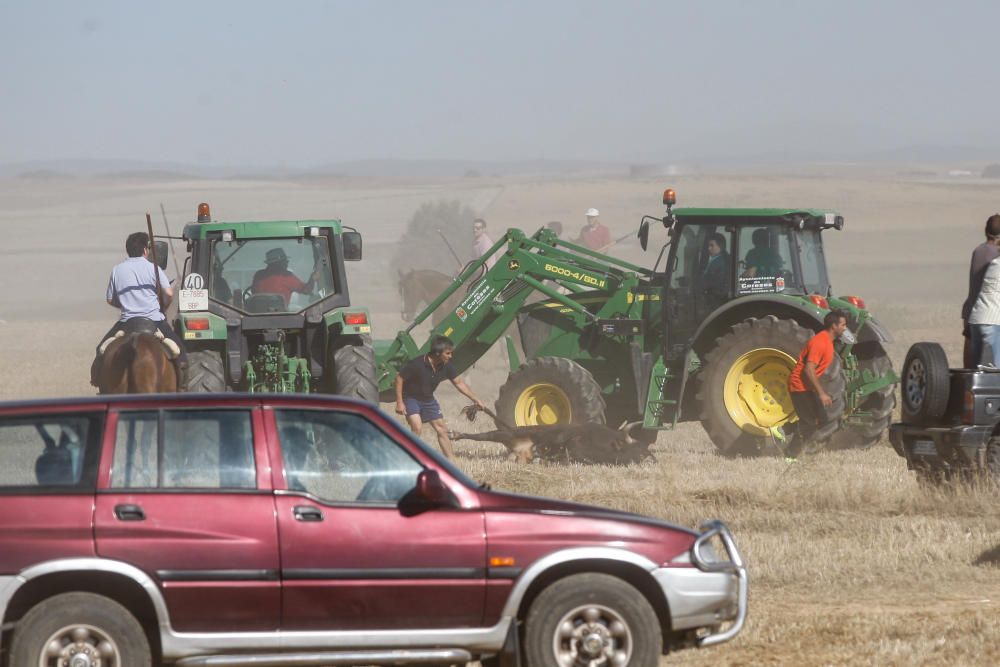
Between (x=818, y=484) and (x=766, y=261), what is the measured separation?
167 inches

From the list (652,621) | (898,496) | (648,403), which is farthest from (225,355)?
(652,621)

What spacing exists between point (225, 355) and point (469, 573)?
29.8 feet

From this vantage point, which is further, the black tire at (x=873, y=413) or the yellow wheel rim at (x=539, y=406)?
the yellow wheel rim at (x=539, y=406)

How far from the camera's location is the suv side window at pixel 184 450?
7.26 metres

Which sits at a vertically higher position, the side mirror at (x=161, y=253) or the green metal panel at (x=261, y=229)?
the green metal panel at (x=261, y=229)

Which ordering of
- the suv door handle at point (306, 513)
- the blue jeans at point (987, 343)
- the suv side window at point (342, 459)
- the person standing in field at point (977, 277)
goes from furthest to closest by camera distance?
the person standing in field at point (977, 277), the blue jeans at point (987, 343), the suv side window at point (342, 459), the suv door handle at point (306, 513)

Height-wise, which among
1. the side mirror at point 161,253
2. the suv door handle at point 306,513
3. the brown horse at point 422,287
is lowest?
the suv door handle at point 306,513

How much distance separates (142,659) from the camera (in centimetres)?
706

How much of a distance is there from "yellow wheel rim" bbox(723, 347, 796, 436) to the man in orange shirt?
650mm

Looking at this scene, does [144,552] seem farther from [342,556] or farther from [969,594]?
[969,594]

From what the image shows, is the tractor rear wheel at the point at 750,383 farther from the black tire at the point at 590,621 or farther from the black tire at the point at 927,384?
the black tire at the point at 590,621

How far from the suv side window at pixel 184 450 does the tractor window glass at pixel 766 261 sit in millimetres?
10199

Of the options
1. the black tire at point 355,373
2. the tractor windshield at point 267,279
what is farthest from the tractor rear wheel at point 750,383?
the tractor windshield at point 267,279

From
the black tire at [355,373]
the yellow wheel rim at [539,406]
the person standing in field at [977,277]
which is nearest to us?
the person standing in field at [977,277]
